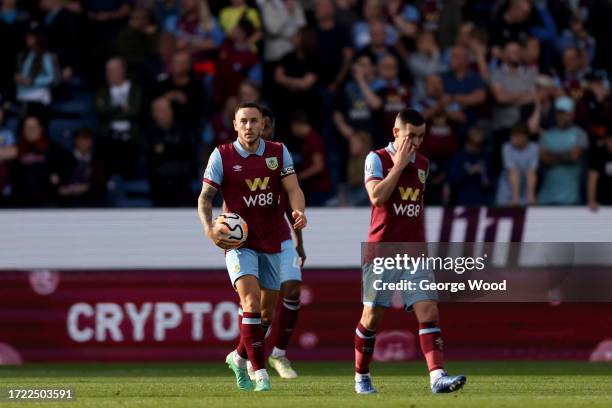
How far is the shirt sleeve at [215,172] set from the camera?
37.6ft

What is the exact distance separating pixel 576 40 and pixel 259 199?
11.5 meters

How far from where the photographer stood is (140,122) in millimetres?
19625

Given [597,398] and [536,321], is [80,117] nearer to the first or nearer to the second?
[536,321]

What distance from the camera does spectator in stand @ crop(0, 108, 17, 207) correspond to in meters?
18.6

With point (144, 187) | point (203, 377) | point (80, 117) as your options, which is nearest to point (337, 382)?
point (203, 377)

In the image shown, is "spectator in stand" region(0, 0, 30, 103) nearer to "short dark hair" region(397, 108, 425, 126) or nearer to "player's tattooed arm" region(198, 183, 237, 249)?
"player's tattooed arm" region(198, 183, 237, 249)

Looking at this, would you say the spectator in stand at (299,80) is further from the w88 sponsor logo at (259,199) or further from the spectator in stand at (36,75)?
the w88 sponsor logo at (259,199)

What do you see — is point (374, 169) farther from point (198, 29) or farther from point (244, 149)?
point (198, 29)

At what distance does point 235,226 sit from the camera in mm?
11297

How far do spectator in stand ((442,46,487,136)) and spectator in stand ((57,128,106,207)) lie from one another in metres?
5.30

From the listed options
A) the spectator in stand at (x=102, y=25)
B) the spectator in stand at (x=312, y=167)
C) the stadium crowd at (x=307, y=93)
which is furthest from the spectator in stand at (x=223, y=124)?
the spectator in stand at (x=102, y=25)

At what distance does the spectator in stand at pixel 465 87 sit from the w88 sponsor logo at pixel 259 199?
8.75 metres

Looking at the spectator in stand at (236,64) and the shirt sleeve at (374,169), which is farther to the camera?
the spectator in stand at (236,64)

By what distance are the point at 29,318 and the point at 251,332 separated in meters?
6.36
